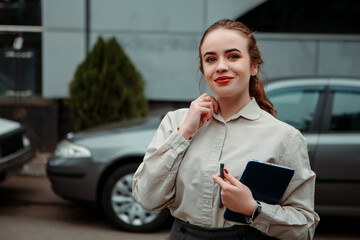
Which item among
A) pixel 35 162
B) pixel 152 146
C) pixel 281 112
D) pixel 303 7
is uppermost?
pixel 303 7

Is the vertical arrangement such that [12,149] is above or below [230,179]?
below

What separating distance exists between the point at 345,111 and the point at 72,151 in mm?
2824

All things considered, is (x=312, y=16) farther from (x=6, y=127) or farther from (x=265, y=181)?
(x=265, y=181)

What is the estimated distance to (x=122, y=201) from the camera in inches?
193

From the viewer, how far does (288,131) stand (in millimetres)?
1695

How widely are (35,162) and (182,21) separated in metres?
3.64

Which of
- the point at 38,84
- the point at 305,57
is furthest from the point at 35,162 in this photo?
the point at 305,57

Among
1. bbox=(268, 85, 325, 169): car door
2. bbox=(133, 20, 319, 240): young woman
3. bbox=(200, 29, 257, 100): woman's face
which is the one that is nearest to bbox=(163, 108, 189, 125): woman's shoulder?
bbox=(133, 20, 319, 240): young woman

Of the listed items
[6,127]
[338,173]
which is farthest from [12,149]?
[338,173]

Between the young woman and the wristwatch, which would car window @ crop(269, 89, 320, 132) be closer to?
the young woman

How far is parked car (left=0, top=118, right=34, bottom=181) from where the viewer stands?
5.81 m

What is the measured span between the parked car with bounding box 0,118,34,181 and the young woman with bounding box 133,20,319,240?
4.50 metres

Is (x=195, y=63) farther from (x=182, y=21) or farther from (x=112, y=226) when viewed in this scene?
(x=112, y=226)

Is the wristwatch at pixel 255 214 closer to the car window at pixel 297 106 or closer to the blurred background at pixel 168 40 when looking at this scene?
the car window at pixel 297 106
